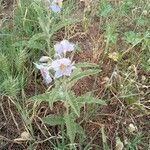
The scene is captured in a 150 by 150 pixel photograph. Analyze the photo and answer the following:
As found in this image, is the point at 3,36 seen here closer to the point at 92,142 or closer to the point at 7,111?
the point at 7,111

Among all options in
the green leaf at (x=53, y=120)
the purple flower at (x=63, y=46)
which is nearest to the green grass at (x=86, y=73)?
the green leaf at (x=53, y=120)

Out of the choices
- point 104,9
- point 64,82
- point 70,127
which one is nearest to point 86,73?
point 64,82

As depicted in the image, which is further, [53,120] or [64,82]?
[53,120]

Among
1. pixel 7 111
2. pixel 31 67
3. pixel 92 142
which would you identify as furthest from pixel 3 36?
pixel 92 142

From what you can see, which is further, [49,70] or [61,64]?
[49,70]

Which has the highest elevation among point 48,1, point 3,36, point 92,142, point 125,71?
point 48,1

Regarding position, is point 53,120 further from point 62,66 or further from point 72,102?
A: point 62,66

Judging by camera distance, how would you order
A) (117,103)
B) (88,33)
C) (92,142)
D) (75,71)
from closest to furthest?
(75,71) < (92,142) < (117,103) < (88,33)

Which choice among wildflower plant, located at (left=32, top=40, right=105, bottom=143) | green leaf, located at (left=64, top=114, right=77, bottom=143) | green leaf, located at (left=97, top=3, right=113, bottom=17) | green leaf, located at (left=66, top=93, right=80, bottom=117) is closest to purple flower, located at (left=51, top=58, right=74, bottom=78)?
wildflower plant, located at (left=32, top=40, right=105, bottom=143)
